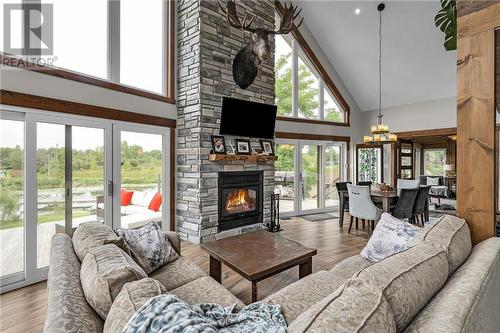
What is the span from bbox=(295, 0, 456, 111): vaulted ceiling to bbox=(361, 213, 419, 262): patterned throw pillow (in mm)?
5273

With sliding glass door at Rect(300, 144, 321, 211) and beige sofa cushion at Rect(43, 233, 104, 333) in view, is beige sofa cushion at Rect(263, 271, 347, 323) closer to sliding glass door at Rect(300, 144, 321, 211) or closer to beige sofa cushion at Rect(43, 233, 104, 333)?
beige sofa cushion at Rect(43, 233, 104, 333)

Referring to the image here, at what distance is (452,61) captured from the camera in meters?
5.77

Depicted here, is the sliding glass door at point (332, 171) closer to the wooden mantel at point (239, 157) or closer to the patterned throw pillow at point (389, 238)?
the wooden mantel at point (239, 157)

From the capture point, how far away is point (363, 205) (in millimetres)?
4559

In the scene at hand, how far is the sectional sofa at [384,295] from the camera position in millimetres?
843

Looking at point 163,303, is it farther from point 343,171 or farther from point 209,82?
point 343,171

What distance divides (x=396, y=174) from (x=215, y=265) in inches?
258

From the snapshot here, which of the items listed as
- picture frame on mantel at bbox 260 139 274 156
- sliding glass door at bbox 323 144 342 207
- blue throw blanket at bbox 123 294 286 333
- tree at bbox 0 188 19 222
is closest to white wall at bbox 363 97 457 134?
sliding glass door at bbox 323 144 342 207

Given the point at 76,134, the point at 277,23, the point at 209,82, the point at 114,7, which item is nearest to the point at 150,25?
the point at 114,7

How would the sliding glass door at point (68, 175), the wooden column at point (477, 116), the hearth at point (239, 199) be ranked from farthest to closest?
the hearth at point (239, 199)
the sliding glass door at point (68, 175)
the wooden column at point (477, 116)

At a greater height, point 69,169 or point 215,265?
point 69,169

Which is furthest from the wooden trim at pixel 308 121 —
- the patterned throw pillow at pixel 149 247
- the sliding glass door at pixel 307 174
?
the patterned throw pillow at pixel 149 247

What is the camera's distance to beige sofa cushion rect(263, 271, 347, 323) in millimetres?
1376

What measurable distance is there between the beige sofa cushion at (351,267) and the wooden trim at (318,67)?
588cm
